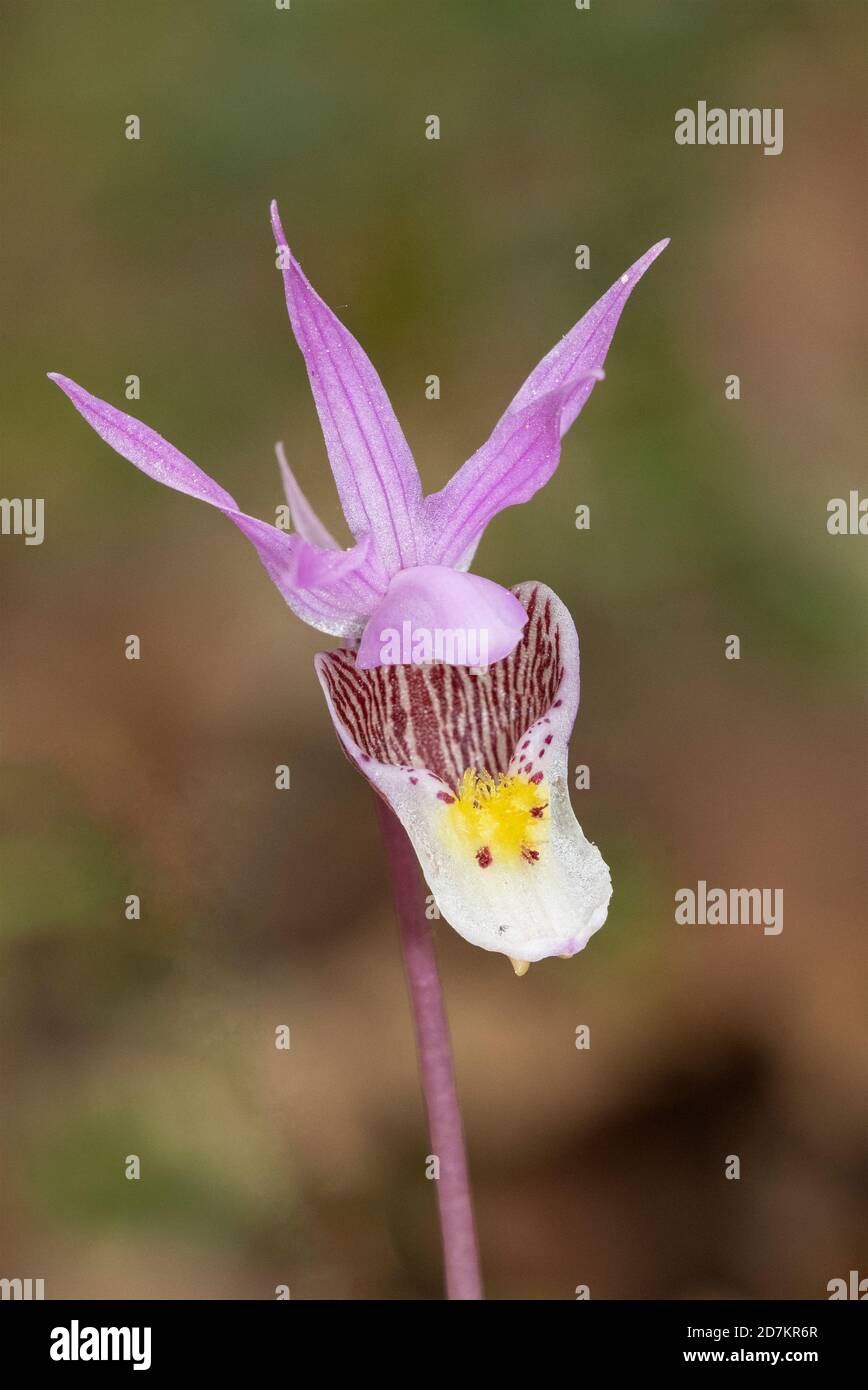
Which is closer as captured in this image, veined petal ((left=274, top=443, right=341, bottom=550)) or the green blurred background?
veined petal ((left=274, top=443, right=341, bottom=550))

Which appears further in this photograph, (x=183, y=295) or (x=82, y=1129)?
(x=183, y=295)

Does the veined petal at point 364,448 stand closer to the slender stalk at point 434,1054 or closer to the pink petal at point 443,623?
the pink petal at point 443,623

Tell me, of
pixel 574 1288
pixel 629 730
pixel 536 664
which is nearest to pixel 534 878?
pixel 536 664

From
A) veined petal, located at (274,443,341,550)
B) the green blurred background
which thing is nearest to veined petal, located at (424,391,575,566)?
veined petal, located at (274,443,341,550)

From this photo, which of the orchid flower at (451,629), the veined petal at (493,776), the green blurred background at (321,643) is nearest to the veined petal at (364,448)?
the orchid flower at (451,629)

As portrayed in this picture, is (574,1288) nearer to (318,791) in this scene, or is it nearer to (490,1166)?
(490,1166)

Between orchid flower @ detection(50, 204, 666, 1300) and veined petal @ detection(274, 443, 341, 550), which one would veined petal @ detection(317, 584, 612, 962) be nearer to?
orchid flower @ detection(50, 204, 666, 1300)
